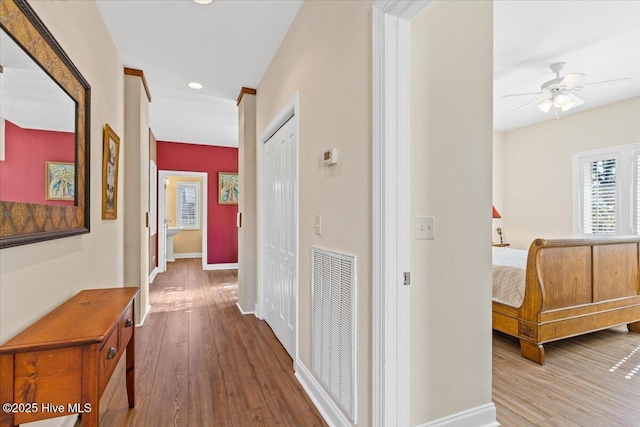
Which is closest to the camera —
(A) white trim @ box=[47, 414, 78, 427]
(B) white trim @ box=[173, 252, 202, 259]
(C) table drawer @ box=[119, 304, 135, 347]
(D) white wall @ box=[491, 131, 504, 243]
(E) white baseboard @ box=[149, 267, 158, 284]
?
(A) white trim @ box=[47, 414, 78, 427]

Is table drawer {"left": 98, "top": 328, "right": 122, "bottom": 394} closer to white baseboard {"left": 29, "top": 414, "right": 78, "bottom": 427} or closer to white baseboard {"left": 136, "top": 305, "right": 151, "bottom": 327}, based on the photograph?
white baseboard {"left": 29, "top": 414, "right": 78, "bottom": 427}

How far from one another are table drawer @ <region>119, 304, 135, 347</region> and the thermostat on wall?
53.5 inches

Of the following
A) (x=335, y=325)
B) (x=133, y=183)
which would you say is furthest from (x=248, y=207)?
(x=335, y=325)

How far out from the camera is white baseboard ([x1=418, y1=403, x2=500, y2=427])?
5.36 ft

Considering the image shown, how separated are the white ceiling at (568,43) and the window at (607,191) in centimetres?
84

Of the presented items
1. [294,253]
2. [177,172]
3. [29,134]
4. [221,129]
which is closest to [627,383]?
[294,253]

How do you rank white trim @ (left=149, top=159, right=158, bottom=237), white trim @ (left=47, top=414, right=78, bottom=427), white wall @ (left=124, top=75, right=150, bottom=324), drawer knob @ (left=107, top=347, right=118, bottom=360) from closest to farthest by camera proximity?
1. drawer knob @ (left=107, top=347, right=118, bottom=360)
2. white trim @ (left=47, top=414, right=78, bottom=427)
3. white wall @ (left=124, top=75, right=150, bottom=324)
4. white trim @ (left=149, top=159, right=158, bottom=237)

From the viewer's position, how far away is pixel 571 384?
2.29m

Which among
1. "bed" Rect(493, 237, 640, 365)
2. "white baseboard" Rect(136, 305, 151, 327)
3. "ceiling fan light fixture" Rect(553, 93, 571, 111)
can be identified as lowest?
"white baseboard" Rect(136, 305, 151, 327)

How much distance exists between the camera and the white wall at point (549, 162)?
14.9 feet

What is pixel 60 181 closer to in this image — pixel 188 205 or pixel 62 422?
pixel 62 422

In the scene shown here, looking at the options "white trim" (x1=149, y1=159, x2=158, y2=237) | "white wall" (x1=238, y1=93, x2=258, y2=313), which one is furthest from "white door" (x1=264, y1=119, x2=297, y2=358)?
"white trim" (x1=149, y1=159, x2=158, y2=237)

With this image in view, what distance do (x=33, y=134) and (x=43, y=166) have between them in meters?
0.15

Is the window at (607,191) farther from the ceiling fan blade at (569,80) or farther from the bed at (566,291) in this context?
the ceiling fan blade at (569,80)
